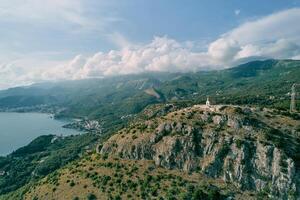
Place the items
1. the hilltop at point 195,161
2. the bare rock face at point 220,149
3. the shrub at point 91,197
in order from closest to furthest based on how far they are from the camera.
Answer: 1. the bare rock face at point 220,149
2. the hilltop at point 195,161
3. the shrub at point 91,197

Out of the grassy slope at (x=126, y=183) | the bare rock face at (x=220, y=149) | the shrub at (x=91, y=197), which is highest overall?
the bare rock face at (x=220, y=149)

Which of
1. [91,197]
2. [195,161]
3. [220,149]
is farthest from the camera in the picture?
[195,161]

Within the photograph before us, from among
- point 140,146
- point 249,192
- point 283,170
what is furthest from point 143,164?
point 283,170

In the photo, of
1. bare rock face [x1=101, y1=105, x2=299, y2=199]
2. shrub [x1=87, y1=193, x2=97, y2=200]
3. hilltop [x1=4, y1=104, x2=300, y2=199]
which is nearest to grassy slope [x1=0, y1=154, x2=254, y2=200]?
hilltop [x1=4, y1=104, x2=300, y2=199]

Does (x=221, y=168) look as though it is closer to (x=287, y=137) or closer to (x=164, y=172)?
(x=164, y=172)

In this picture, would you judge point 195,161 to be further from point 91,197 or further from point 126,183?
point 91,197

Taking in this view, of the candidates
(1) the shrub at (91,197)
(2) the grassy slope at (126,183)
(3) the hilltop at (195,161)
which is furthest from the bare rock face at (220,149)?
(1) the shrub at (91,197)

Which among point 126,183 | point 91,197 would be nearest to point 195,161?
point 126,183

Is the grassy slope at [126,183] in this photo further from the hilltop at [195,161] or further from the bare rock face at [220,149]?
the bare rock face at [220,149]
